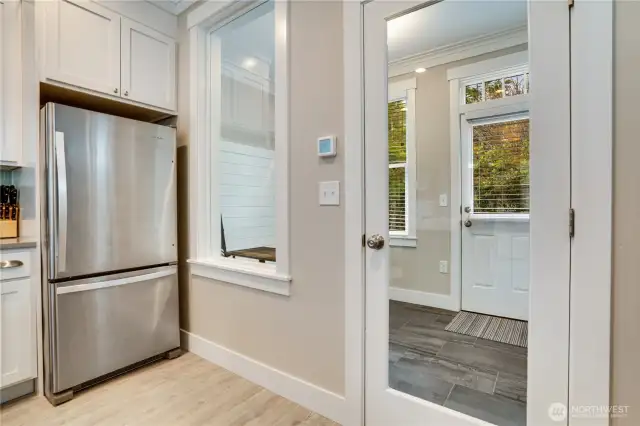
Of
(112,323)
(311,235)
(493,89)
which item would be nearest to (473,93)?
(493,89)

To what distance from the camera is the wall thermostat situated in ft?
5.47

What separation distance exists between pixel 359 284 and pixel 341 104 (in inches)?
35.9

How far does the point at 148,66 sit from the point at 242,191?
3.64 ft

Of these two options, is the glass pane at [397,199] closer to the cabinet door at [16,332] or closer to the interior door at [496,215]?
the interior door at [496,215]

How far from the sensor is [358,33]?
5.18 ft

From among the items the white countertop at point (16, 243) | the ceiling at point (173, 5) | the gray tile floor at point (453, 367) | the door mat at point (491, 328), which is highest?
the ceiling at point (173, 5)

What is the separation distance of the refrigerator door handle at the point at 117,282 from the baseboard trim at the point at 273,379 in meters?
0.53

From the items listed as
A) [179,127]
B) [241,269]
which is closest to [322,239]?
[241,269]

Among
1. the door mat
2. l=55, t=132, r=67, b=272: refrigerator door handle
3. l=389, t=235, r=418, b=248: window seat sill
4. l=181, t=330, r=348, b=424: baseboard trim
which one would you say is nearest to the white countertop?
l=55, t=132, r=67, b=272: refrigerator door handle

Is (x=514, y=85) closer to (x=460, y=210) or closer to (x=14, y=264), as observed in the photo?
(x=460, y=210)

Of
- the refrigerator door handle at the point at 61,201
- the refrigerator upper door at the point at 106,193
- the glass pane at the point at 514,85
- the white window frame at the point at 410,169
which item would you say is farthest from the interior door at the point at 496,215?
the refrigerator door handle at the point at 61,201

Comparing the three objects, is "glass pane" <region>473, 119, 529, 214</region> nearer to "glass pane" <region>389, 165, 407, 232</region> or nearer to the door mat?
"glass pane" <region>389, 165, 407, 232</region>

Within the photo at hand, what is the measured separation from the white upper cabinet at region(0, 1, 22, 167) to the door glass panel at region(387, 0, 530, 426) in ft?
6.82

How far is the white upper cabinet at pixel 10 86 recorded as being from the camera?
1788 millimetres
